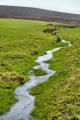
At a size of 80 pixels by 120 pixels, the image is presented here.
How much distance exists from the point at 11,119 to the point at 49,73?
13.1 metres

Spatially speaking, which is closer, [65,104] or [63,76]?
[65,104]

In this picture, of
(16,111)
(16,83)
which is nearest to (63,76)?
(16,83)

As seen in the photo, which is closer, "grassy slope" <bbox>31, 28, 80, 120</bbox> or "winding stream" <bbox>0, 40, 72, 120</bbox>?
"grassy slope" <bbox>31, 28, 80, 120</bbox>

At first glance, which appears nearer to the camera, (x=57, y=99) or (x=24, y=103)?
(x=24, y=103)

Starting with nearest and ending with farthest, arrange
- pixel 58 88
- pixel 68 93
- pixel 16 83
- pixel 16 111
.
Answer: pixel 16 111 → pixel 68 93 → pixel 58 88 → pixel 16 83

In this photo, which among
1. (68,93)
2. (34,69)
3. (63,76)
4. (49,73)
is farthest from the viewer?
(34,69)

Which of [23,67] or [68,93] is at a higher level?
[68,93]

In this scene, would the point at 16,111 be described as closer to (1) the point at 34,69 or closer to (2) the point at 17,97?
(2) the point at 17,97

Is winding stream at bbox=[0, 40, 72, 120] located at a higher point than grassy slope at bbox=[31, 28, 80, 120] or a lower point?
lower

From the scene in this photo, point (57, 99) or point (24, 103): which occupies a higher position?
point (57, 99)

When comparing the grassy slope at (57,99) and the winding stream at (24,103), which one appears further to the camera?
the winding stream at (24,103)

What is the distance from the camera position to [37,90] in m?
20.6

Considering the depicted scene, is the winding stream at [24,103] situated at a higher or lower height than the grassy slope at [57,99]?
lower

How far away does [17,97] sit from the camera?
18.7m
